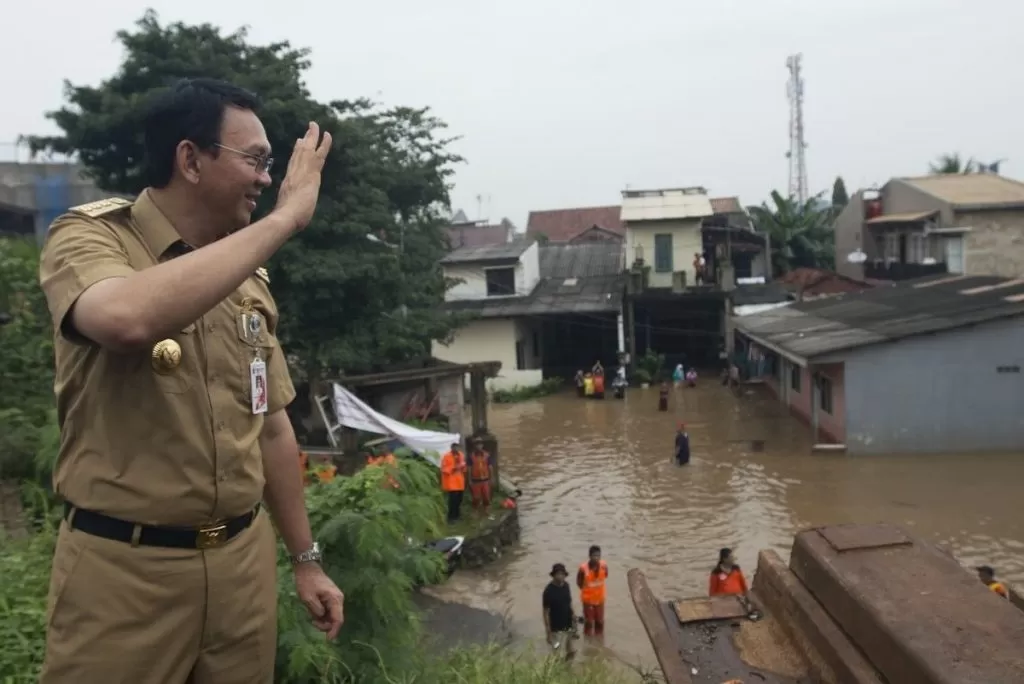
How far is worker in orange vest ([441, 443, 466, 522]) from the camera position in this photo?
12.1m

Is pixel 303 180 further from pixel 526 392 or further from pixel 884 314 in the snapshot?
pixel 526 392

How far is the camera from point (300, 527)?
2.38m

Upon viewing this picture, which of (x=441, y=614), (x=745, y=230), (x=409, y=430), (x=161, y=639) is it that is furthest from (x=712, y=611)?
(x=745, y=230)

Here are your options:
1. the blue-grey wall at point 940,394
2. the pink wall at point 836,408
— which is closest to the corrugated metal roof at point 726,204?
the pink wall at point 836,408

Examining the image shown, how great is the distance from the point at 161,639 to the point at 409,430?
11244mm

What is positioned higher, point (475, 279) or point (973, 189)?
point (973, 189)

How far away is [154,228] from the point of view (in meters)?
1.84

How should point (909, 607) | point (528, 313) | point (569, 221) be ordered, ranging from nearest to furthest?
point (909, 607) → point (528, 313) → point (569, 221)

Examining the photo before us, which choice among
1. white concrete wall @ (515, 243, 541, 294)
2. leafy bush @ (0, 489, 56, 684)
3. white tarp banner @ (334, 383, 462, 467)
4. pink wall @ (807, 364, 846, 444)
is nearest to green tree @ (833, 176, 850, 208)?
white concrete wall @ (515, 243, 541, 294)

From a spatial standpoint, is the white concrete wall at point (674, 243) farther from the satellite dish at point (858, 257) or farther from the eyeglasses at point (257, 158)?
the eyeglasses at point (257, 158)

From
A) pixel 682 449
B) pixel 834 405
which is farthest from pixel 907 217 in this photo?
pixel 682 449

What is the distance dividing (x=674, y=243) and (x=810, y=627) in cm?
2627

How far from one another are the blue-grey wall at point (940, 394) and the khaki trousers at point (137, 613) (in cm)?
1671

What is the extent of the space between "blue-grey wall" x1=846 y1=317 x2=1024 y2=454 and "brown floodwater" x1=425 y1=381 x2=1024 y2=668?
0.43 metres
